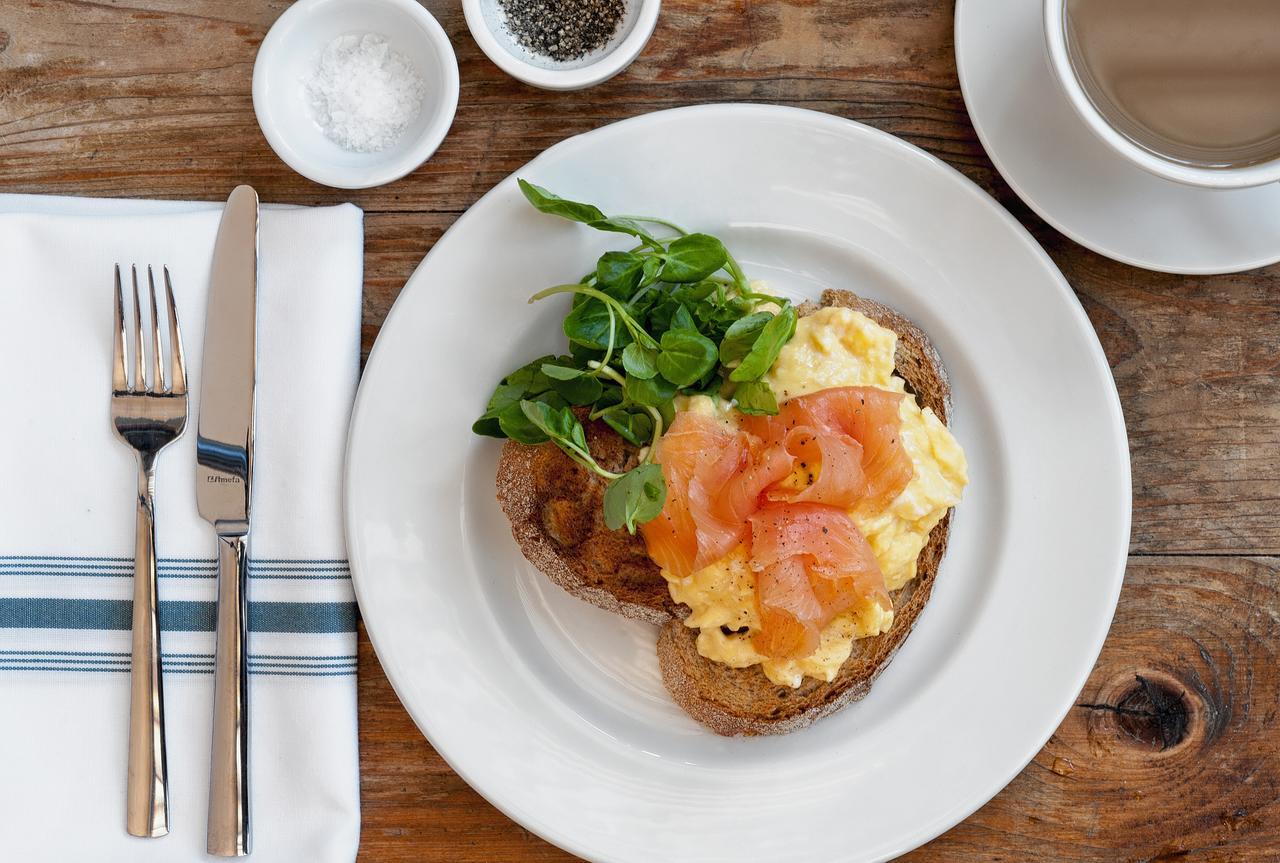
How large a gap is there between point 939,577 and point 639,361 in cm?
89

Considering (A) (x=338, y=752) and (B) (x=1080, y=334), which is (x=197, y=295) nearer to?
(A) (x=338, y=752)

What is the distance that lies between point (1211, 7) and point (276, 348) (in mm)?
2051

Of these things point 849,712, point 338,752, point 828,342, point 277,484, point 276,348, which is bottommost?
point 338,752

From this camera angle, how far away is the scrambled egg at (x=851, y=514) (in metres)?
1.85

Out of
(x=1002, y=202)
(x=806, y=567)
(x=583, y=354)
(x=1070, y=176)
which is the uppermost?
(x=1070, y=176)

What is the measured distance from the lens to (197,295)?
7.04ft

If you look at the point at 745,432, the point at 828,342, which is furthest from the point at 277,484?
the point at 828,342

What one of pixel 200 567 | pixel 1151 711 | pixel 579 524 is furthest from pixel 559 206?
pixel 1151 711

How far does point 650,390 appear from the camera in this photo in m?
1.86

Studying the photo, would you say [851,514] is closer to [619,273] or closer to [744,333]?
[744,333]

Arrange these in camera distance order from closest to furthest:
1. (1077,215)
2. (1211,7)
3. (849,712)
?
(1211,7)
(1077,215)
(849,712)

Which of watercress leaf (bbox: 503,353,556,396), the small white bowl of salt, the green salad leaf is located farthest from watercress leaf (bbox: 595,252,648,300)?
the small white bowl of salt

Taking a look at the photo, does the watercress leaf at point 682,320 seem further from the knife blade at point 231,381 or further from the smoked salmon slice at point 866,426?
the knife blade at point 231,381

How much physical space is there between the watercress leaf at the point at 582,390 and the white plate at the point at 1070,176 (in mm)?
971
